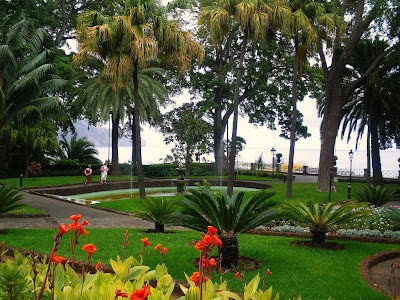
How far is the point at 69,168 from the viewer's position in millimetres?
28375

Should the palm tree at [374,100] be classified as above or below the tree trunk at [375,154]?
above

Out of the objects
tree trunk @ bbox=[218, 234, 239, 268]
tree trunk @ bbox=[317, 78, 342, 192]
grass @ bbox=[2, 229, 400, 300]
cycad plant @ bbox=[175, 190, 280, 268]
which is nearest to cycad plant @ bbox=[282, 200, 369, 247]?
grass @ bbox=[2, 229, 400, 300]

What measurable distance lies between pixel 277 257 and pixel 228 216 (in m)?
1.38

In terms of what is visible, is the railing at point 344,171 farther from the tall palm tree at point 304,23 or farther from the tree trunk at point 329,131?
the tall palm tree at point 304,23

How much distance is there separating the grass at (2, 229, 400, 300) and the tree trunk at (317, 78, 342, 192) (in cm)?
1106

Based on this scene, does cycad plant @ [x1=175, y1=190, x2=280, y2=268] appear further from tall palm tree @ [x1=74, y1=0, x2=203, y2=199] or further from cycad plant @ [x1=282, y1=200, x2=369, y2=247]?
tall palm tree @ [x1=74, y1=0, x2=203, y2=199]

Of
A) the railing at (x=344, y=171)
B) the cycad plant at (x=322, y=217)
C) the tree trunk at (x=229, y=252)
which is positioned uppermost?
the railing at (x=344, y=171)

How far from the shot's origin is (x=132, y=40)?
1377cm

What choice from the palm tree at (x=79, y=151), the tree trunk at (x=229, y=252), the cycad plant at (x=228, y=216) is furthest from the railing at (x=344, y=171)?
the tree trunk at (x=229, y=252)

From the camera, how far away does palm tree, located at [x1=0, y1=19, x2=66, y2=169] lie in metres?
13.4

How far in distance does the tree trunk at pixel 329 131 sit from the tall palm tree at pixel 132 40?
8.55 metres

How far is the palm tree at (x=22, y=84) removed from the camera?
13.4 meters

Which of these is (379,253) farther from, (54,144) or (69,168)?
(69,168)

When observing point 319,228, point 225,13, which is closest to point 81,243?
point 319,228
